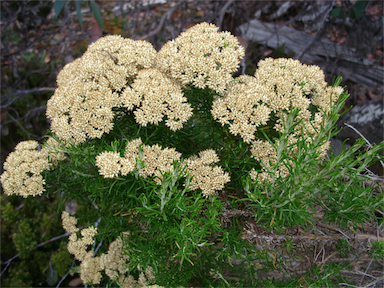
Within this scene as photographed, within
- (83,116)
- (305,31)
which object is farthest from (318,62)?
(83,116)

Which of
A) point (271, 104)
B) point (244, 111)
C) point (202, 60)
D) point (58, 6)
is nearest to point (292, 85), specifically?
point (271, 104)

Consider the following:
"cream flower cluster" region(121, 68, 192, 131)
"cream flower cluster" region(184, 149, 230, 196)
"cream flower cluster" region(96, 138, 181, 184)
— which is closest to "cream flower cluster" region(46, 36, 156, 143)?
"cream flower cluster" region(121, 68, 192, 131)

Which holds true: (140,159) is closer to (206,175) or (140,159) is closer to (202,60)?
(206,175)

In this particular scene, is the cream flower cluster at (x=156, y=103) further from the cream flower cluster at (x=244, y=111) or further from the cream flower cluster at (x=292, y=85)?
the cream flower cluster at (x=292, y=85)

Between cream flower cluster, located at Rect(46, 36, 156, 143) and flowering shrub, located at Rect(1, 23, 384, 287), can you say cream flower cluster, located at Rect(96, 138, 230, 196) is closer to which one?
flowering shrub, located at Rect(1, 23, 384, 287)

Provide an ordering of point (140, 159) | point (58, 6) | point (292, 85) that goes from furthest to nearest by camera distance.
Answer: point (58, 6), point (292, 85), point (140, 159)

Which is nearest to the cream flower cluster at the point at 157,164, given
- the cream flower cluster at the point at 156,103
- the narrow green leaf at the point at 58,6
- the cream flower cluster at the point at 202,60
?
the cream flower cluster at the point at 156,103

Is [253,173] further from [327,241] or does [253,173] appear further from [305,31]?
[305,31]
